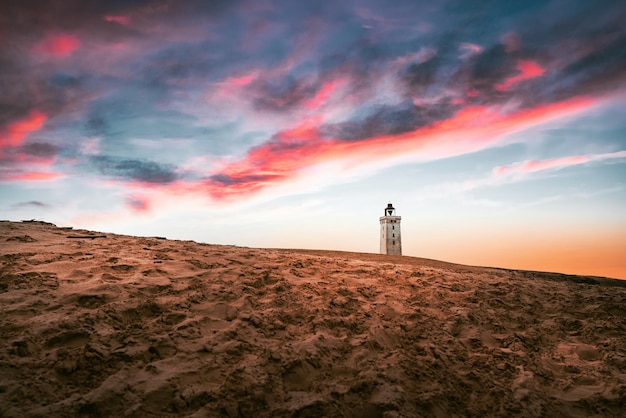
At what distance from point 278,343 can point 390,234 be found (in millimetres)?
30308

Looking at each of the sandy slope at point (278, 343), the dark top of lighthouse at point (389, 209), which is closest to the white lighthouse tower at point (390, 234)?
the dark top of lighthouse at point (389, 209)

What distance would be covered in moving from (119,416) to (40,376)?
38.4 inches

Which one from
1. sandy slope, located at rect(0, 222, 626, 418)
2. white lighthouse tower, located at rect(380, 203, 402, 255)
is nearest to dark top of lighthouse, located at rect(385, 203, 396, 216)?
white lighthouse tower, located at rect(380, 203, 402, 255)

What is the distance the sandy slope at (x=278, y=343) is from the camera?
3.43 m

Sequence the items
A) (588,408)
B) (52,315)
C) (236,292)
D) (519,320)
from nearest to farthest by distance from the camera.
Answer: (588,408) → (52,315) → (236,292) → (519,320)

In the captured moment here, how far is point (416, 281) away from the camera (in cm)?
699

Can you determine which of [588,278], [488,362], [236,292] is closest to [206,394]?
[236,292]

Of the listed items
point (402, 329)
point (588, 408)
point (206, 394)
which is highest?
point (402, 329)

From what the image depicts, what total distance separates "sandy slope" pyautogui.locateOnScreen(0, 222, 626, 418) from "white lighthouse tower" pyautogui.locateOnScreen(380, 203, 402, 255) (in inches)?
1050

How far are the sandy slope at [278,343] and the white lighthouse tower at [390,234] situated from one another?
2666cm

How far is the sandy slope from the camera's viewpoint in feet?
11.3

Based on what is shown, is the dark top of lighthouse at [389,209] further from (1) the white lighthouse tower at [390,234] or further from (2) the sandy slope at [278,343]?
(2) the sandy slope at [278,343]

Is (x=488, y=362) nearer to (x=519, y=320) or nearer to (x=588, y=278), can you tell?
(x=519, y=320)

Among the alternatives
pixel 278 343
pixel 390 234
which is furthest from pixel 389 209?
pixel 278 343
